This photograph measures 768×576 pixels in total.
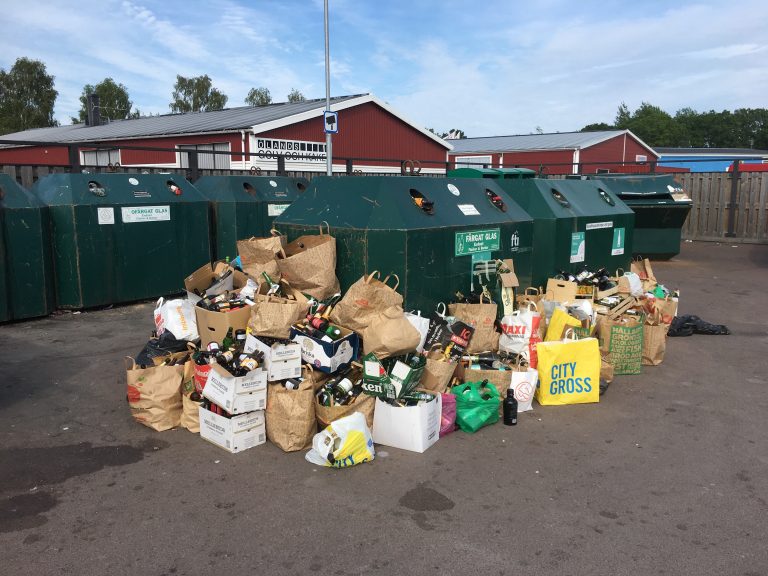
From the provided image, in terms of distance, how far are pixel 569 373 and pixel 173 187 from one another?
583cm

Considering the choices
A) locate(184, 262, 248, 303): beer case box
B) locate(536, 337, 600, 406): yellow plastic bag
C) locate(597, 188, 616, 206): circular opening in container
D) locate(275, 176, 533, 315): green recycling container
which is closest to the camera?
locate(536, 337, 600, 406): yellow plastic bag

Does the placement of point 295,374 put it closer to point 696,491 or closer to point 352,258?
point 352,258

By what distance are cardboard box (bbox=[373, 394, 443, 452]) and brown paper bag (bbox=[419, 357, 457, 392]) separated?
27cm

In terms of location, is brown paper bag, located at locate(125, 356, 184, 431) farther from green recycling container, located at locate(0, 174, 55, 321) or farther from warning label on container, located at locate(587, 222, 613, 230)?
warning label on container, located at locate(587, 222, 613, 230)

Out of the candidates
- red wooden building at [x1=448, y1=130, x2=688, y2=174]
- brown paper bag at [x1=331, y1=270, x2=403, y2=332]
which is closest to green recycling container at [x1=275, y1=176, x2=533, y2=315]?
brown paper bag at [x1=331, y1=270, x2=403, y2=332]

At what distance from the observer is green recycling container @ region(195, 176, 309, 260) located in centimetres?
877

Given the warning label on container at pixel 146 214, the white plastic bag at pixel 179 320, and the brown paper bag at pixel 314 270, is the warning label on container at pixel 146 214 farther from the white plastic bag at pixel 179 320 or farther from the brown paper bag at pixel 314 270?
the brown paper bag at pixel 314 270

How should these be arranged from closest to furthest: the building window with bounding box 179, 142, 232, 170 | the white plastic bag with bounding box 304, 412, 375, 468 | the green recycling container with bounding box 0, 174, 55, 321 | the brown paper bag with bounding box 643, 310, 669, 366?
1. the white plastic bag with bounding box 304, 412, 375, 468
2. the brown paper bag with bounding box 643, 310, 669, 366
3. the green recycling container with bounding box 0, 174, 55, 321
4. the building window with bounding box 179, 142, 232, 170

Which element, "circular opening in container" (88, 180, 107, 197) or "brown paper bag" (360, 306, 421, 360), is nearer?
"brown paper bag" (360, 306, 421, 360)

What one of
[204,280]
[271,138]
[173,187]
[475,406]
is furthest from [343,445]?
[271,138]

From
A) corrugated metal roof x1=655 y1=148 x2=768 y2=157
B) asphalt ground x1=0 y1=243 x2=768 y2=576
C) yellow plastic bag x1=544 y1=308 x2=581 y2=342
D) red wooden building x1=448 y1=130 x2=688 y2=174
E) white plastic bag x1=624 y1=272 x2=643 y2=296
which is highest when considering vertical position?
corrugated metal roof x1=655 y1=148 x2=768 y2=157

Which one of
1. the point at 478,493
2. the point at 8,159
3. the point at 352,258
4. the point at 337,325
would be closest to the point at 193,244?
the point at 352,258

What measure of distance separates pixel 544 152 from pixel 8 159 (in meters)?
25.8

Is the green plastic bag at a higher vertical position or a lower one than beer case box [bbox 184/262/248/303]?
lower
